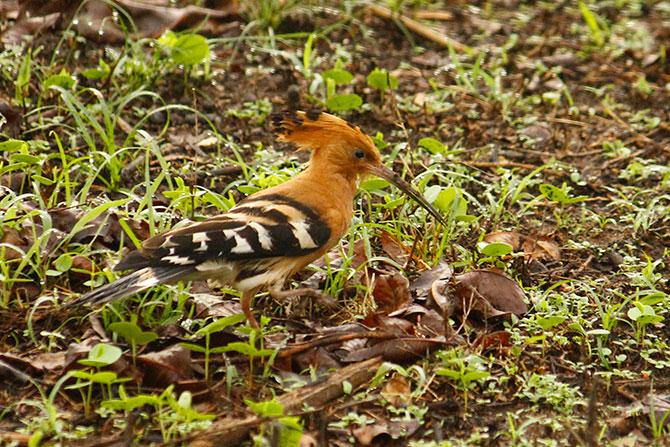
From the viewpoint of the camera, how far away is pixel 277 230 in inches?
169

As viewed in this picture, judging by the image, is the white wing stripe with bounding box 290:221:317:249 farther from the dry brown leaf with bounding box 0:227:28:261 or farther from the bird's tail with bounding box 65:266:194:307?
the dry brown leaf with bounding box 0:227:28:261

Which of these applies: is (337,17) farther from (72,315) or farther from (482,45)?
(72,315)

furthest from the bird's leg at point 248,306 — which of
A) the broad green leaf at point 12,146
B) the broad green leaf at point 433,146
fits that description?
the broad green leaf at point 433,146

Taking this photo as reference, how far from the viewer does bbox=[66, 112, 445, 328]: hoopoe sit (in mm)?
4043

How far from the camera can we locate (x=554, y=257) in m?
5.19

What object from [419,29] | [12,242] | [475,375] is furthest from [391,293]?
[419,29]

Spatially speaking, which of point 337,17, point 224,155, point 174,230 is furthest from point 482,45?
point 174,230

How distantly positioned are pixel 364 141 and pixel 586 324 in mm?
1185

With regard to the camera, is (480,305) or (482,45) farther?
(482,45)

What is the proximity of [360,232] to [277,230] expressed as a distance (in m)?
0.84

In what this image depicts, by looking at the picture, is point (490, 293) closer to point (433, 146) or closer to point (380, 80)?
point (433, 146)

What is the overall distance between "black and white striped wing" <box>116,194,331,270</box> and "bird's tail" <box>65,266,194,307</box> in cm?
3

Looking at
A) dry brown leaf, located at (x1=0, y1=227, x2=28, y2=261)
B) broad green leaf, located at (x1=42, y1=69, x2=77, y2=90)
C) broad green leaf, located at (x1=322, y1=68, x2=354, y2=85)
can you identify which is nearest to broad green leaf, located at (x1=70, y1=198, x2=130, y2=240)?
dry brown leaf, located at (x1=0, y1=227, x2=28, y2=261)

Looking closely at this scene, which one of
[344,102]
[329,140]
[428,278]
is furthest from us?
[344,102]
